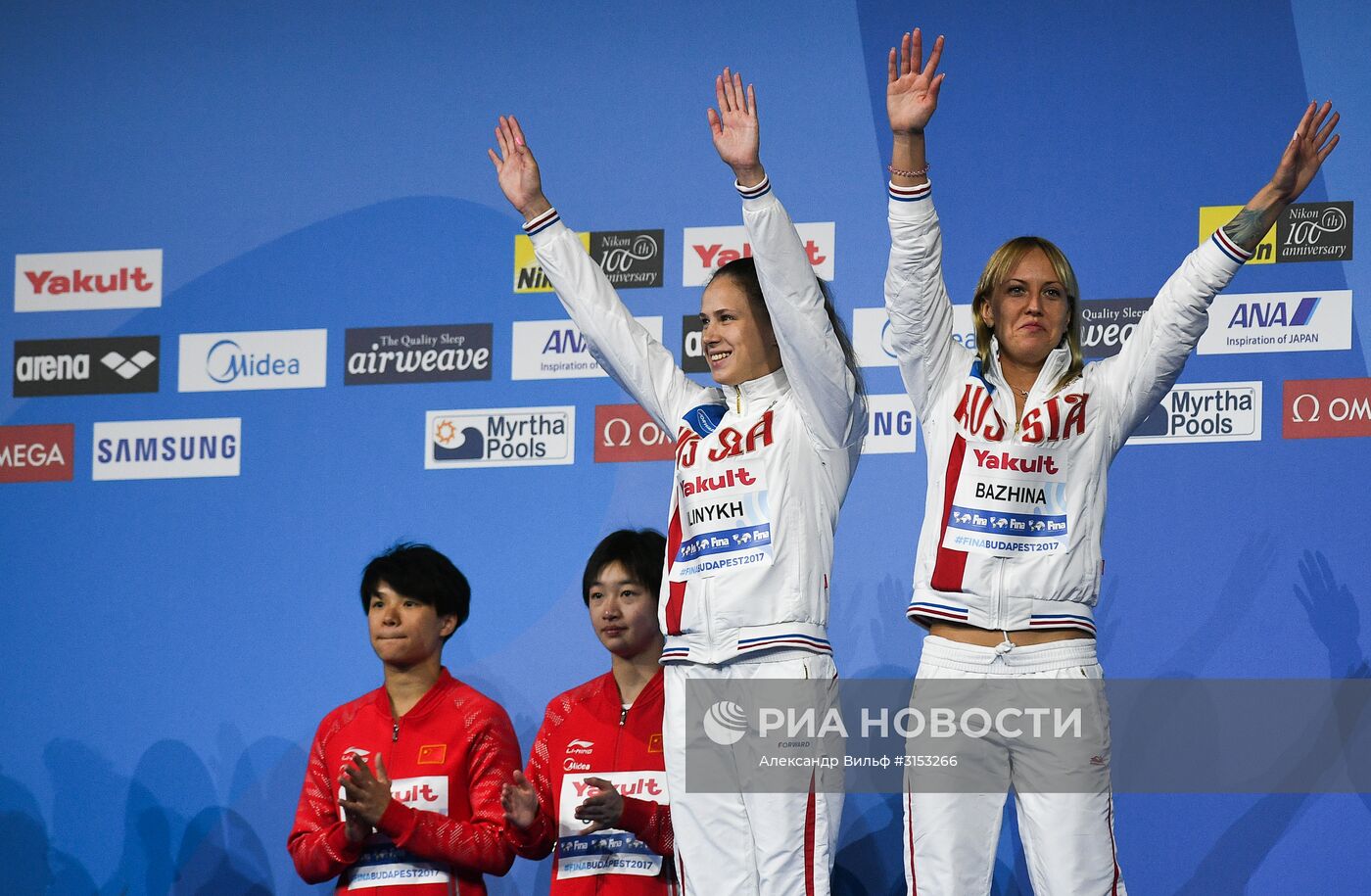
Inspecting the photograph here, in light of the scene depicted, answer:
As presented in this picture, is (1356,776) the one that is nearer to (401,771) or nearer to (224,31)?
(401,771)

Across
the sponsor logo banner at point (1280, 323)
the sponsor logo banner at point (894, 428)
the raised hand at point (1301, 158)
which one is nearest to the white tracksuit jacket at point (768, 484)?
the raised hand at point (1301, 158)

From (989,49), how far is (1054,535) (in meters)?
1.89

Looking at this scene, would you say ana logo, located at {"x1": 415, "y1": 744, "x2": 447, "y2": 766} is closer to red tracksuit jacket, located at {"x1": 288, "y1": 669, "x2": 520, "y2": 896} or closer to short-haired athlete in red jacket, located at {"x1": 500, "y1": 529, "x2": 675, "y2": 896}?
red tracksuit jacket, located at {"x1": 288, "y1": 669, "x2": 520, "y2": 896}

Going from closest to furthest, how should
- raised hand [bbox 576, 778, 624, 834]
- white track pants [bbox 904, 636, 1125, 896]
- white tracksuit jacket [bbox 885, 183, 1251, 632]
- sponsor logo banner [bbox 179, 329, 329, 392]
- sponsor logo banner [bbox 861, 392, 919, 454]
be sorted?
white track pants [bbox 904, 636, 1125, 896], white tracksuit jacket [bbox 885, 183, 1251, 632], raised hand [bbox 576, 778, 624, 834], sponsor logo banner [bbox 861, 392, 919, 454], sponsor logo banner [bbox 179, 329, 329, 392]

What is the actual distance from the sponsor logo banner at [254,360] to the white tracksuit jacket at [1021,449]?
2.16 m

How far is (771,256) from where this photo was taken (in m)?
2.90

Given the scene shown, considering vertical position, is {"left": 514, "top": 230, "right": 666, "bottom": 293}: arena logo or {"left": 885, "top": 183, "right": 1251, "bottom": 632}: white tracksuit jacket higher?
{"left": 514, "top": 230, "right": 666, "bottom": 293}: arena logo

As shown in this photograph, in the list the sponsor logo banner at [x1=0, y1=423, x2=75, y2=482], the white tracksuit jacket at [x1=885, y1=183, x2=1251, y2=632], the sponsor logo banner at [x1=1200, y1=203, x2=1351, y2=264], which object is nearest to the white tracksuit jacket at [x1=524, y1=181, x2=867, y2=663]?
the white tracksuit jacket at [x1=885, y1=183, x2=1251, y2=632]

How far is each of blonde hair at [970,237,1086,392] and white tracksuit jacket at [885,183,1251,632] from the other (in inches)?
1.1

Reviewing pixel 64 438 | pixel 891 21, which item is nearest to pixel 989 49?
pixel 891 21

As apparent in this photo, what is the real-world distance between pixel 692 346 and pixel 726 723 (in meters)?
1.71

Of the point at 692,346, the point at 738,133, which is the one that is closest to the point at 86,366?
the point at 692,346

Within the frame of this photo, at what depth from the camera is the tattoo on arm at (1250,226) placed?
2922 mm

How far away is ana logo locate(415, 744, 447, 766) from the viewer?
356 cm
